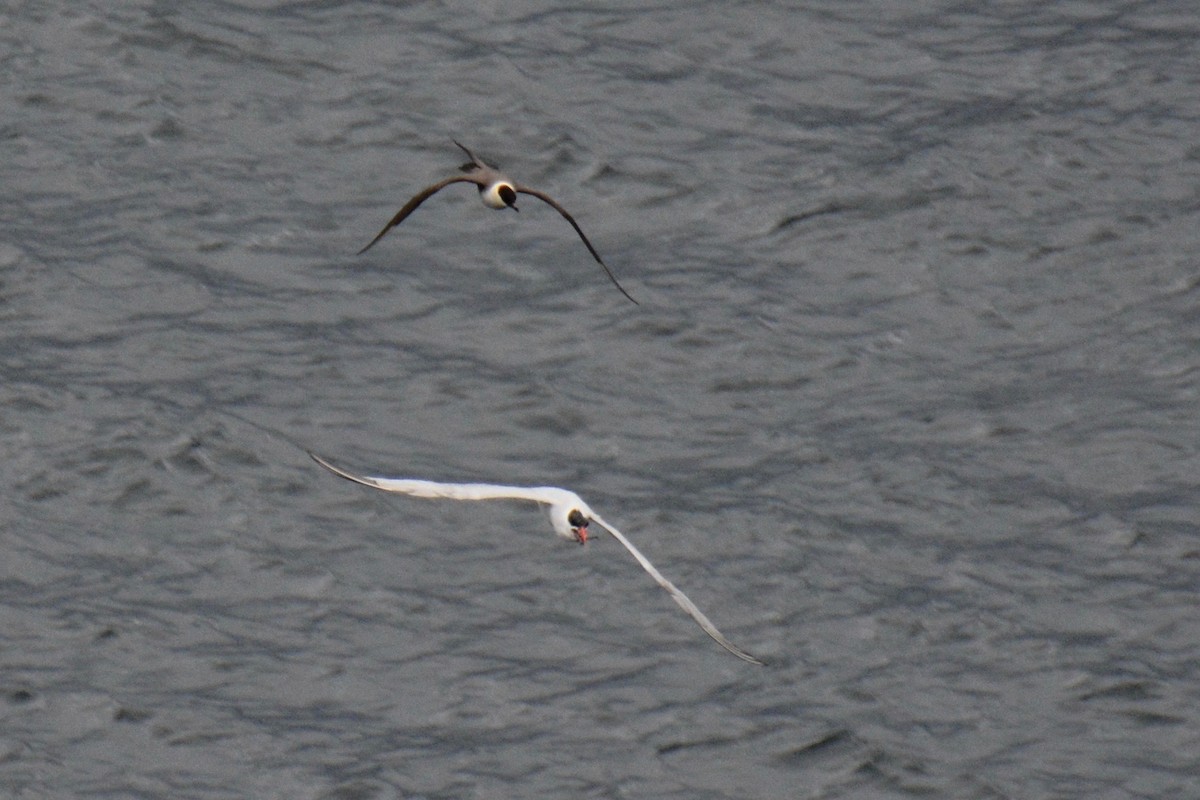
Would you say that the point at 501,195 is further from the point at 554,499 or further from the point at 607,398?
the point at 607,398

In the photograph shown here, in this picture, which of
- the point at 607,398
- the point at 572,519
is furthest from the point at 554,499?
the point at 607,398

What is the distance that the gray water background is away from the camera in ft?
69.8

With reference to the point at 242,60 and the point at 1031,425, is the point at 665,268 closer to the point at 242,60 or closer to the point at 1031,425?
the point at 1031,425

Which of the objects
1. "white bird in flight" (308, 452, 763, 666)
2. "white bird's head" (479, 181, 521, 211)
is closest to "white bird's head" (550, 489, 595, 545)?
"white bird in flight" (308, 452, 763, 666)

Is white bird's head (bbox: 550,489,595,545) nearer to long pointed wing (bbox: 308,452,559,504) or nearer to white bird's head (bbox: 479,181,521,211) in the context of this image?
long pointed wing (bbox: 308,452,559,504)

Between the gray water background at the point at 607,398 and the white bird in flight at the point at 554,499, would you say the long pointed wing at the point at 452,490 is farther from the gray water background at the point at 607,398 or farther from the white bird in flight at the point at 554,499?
the gray water background at the point at 607,398

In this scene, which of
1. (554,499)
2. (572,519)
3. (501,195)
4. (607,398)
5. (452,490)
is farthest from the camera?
(607,398)

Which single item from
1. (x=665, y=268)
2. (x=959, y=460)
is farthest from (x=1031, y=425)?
(x=665, y=268)

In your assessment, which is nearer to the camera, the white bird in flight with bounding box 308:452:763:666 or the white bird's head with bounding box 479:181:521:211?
the white bird in flight with bounding box 308:452:763:666

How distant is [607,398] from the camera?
83.1 ft

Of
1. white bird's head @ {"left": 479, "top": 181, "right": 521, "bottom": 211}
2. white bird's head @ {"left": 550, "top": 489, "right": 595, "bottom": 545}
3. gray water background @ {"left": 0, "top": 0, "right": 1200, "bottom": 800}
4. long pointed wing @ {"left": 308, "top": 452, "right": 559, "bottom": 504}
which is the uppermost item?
white bird's head @ {"left": 479, "top": 181, "right": 521, "bottom": 211}

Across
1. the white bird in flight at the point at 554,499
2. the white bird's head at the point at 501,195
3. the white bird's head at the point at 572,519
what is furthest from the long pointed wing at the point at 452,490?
the white bird's head at the point at 501,195

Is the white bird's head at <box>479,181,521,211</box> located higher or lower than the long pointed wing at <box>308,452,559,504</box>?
higher

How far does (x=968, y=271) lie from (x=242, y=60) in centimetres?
1027
